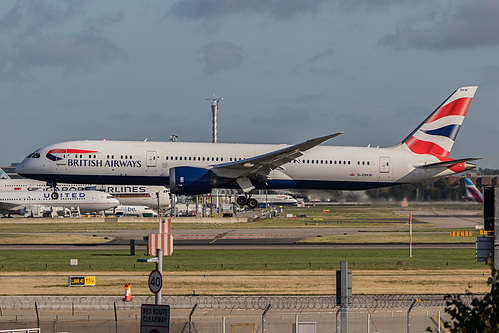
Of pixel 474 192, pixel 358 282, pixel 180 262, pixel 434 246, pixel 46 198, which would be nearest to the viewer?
pixel 358 282

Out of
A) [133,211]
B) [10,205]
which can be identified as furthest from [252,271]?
[133,211]

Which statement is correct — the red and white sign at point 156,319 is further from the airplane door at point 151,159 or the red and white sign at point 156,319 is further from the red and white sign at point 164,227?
the airplane door at point 151,159

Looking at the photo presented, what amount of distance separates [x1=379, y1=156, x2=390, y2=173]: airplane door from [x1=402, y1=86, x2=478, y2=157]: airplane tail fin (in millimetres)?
2419

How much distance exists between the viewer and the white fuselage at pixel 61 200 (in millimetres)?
115062

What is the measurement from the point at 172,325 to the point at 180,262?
22.1 m

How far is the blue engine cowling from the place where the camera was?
51344 millimetres

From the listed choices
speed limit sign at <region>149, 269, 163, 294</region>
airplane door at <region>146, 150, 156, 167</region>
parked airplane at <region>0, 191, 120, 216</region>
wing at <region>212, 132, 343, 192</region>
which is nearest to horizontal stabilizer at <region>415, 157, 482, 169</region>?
wing at <region>212, 132, 343, 192</region>

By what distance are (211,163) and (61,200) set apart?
68604 millimetres

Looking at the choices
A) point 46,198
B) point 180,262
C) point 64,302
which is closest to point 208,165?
point 180,262

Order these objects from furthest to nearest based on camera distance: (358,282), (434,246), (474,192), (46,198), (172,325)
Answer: (46,198) → (474,192) → (434,246) → (358,282) → (172,325)

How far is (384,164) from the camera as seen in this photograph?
184 feet

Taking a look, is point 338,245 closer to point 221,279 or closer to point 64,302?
point 221,279

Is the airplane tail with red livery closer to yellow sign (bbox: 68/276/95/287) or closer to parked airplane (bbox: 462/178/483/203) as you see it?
parked airplane (bbox: 462/178/483/203)

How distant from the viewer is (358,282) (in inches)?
1448
